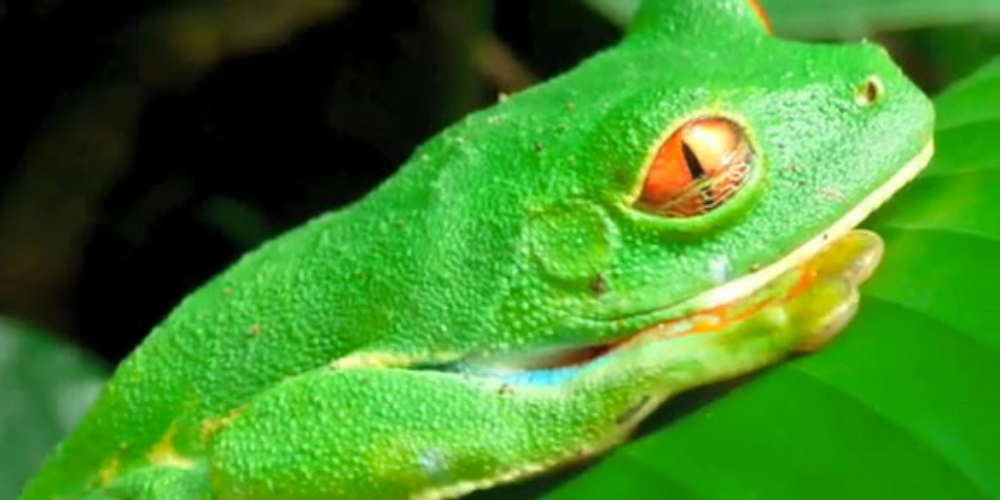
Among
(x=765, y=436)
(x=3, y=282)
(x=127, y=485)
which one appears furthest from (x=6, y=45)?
(x=765, y=436)

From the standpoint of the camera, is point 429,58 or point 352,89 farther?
point 352,89

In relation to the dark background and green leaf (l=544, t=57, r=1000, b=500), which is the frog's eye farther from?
the dark background

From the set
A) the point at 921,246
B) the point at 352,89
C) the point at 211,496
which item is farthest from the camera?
the point at 352,89

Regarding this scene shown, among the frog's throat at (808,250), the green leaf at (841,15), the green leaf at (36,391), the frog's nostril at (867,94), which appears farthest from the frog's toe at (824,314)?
the green leaf at (36,391)

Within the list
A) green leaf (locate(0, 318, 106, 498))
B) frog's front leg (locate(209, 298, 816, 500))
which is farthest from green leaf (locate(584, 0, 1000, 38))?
green leaf (locate(0, 318, 106, 498))

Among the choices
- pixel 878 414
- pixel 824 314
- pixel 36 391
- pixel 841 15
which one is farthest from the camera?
pixel 36 391

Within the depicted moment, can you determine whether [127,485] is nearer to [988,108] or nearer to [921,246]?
[921,246]

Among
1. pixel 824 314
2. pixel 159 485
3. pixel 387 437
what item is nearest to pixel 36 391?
pixel 159 485

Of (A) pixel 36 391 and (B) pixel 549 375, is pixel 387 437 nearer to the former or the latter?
(B) pixel 549 375
